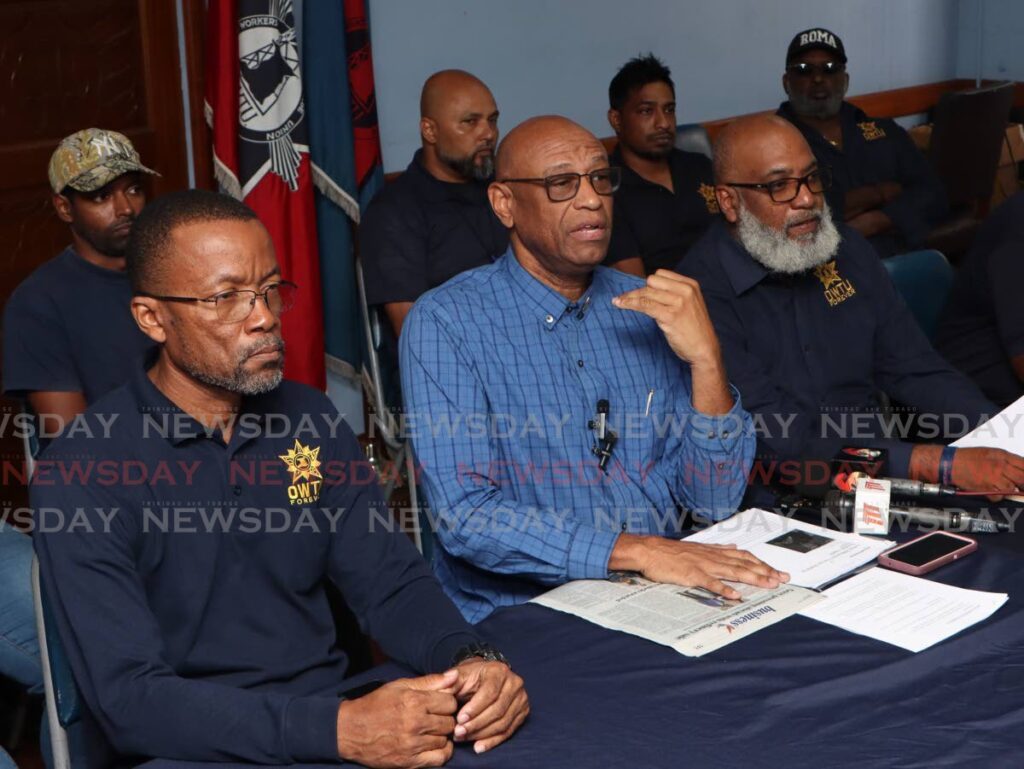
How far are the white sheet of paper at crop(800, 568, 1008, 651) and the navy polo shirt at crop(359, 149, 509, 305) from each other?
2.30 meters

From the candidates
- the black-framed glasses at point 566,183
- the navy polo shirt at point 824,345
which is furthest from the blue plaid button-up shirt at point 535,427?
the navy polo shirt at point 824,345

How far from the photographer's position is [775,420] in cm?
282

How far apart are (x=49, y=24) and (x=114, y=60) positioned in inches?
10.5

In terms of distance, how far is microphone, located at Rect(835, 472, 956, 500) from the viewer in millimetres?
2352

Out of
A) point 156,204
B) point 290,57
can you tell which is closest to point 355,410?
point 290,57

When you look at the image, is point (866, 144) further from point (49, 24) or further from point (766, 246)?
point (49, 24)

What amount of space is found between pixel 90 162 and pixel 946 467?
2.29 m

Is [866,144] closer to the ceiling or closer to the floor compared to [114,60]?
closer to the floor

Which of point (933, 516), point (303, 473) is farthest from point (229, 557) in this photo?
point (933, 516)

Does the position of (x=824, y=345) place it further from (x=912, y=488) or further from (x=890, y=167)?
(x=890, y=167)

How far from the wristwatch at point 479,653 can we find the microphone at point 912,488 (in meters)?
0.90

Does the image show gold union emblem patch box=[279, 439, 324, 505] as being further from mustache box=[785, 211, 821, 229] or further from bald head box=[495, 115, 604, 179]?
mustache box=[785, 211, 821, 229]

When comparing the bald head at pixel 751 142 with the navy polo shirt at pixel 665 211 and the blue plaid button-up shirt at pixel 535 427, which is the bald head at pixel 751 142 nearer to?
the blue plaid button-up shirt at pixel 535 427

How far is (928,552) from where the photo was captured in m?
2.05
